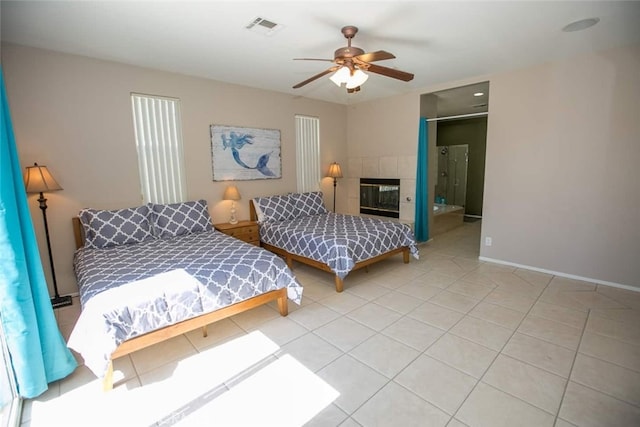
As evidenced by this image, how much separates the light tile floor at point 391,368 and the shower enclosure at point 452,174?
4.52m

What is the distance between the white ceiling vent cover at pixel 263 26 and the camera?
2460 millimetres

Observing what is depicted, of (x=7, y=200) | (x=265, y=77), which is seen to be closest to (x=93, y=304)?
(x=7, y=200)

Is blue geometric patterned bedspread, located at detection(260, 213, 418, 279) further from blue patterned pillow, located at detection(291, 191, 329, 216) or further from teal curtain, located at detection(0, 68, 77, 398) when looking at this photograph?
teal curtain, located at detection(0, 68, 77, 398)

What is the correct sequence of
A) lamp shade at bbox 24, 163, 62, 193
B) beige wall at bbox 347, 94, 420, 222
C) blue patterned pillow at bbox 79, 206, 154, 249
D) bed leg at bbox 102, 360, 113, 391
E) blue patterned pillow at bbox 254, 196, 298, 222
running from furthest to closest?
beige wall at bbox 347, 94, 420, 222
blue patterned pillow at bbox 254, 196, 298, 222
blue patterned pillow at bbox 79, 206, 154, 249
lamp shade at bbox 24, 163, 62, 193
bed leg at bbox 102, 360, 113, 391

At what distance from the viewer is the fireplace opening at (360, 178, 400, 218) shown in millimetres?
5387

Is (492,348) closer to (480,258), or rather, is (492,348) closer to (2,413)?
(480,258)

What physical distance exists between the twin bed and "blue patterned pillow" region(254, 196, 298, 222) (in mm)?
15

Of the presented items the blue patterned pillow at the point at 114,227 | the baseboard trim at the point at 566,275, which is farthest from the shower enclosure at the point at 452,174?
the blue patterned pillow at the point at 114,227

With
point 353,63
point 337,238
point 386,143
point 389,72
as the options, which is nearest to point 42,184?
point 337,238

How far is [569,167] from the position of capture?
3.50m

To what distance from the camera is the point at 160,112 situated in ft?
12.3

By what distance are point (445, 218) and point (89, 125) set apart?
5.98 meters

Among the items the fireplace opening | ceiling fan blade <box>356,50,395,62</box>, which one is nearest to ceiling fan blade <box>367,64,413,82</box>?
ceiling fan blade <box>356,50,395,62</box>

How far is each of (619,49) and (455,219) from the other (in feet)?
12.7
